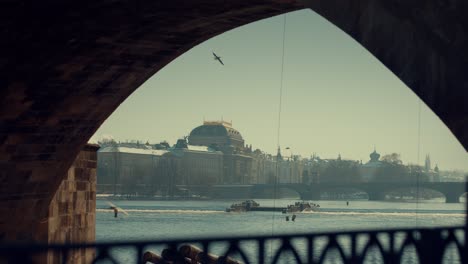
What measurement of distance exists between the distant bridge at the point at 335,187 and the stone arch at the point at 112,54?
85.7m

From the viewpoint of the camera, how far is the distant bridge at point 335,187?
380ft

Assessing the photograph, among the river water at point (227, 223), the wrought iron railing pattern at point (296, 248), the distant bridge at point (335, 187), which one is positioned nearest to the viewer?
the wrought iron railing pattern at point (296, 248)

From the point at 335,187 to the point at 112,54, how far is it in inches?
4987

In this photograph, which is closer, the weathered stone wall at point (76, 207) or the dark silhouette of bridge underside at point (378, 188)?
the weathered stone wall at point (76, 207)

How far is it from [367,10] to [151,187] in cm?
14660

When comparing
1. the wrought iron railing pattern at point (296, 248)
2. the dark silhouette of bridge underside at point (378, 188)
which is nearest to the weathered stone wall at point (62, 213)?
the wrought iron railing pattern at point (296, 248)

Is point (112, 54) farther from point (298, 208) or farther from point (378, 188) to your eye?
point (378, 188)

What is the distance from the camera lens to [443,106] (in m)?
8.75

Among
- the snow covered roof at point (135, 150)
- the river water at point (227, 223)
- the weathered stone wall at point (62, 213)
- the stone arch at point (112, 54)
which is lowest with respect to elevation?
the river water at point (227, 223)

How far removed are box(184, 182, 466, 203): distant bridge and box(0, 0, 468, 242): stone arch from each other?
85.7m

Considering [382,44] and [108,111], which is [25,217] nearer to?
[108,111]

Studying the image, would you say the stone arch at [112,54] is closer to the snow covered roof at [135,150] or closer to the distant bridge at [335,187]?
the distant bridge at [335,187]

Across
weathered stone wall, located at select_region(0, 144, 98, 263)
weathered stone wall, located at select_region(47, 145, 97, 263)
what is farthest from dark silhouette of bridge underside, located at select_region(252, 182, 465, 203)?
weathered stone wall, located at select_region(0, 144, 98, 263)

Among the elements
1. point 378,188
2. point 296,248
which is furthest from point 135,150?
point 296,248
